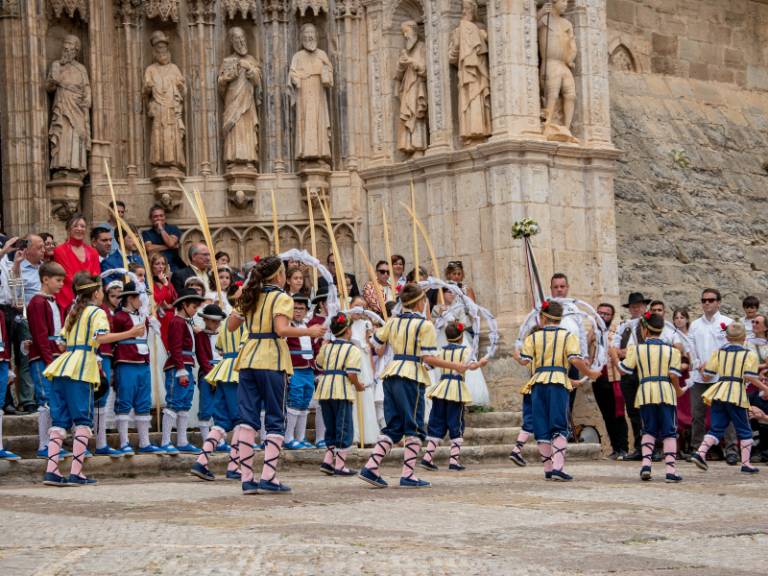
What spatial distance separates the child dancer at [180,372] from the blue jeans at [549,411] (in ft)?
11.2

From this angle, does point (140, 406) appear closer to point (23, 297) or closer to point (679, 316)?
point (23, 297)

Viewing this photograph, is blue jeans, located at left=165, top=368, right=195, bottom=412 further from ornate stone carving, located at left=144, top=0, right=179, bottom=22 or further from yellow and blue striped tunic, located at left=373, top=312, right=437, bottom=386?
ornate stone carving, located at left=144, top=0, right=179, bottom=22

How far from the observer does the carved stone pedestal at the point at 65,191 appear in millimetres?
19500

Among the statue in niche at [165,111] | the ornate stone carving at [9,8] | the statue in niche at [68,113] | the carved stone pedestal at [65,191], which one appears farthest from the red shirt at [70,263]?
the ornate stone carving at [9,8]

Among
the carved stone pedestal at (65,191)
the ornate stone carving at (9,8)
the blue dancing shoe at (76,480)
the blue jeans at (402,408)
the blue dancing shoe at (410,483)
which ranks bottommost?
the blue dancing shoe at (410,483)

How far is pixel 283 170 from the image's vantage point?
66.1ft

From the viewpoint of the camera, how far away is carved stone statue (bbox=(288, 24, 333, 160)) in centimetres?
1995

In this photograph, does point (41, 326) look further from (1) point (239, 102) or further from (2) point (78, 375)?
(1) point (239, 102)

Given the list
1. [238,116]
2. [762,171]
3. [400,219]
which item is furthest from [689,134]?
[238,116]

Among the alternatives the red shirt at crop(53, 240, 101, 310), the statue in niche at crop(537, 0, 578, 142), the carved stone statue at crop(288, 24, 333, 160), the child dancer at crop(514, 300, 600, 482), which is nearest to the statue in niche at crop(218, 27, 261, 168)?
the carved stone statue at crop(288, 24, 333, 160)

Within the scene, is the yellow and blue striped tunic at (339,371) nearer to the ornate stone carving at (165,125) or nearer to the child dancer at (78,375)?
the child dancer at (78,375)

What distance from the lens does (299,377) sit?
47.6 ft

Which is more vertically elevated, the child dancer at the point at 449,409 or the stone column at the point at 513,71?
the stone column at the point at 513,71

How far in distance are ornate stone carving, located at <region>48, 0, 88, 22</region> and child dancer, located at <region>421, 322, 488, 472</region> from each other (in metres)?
8.22
